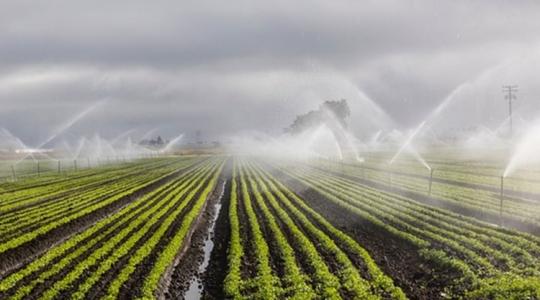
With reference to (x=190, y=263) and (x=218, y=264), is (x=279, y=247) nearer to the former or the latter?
(x=218, y=264)

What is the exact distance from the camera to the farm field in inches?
612

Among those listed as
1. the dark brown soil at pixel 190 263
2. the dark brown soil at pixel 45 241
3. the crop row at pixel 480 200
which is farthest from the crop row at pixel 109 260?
the crop row at pixel 480 200

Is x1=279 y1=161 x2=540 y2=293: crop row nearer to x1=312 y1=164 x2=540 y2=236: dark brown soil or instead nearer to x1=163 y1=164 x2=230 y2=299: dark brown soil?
→ x1=312 y1=164 x2=540 y2=236: dark brown soil

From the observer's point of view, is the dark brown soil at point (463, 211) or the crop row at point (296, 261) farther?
the dark brown soil at point (463, 211)

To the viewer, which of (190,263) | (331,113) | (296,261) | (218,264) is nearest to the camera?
(296,261)

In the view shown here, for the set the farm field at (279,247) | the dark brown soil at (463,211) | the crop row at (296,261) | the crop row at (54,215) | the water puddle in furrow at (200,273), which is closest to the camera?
the crop row at (296,261)

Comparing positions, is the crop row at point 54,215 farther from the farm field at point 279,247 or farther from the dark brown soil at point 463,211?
the dark brown soil at point 463,211

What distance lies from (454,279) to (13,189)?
4338 centimetres

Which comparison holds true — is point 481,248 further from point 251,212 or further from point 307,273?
point 251,212

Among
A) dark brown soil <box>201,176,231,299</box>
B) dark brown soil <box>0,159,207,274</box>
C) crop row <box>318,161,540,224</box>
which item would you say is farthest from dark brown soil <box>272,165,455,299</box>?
dark brown soil <box>0,159,207,274</box>

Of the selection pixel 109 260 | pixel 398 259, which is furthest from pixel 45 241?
pixel 398 259

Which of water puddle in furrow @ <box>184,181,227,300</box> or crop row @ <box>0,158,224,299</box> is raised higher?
crop row @ <box>0,158,224,299</box>

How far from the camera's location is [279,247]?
20.5m

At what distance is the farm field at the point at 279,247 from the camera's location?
51.0 feet
